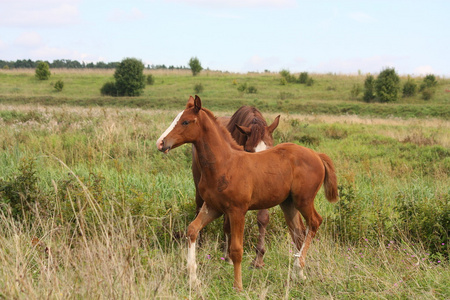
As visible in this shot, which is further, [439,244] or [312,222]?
[439,244]

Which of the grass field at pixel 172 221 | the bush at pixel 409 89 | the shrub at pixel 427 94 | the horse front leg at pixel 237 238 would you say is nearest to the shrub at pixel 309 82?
the bush at pixel 409 89

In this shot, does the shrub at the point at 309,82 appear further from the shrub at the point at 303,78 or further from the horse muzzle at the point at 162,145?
the horse muzzle at the point at 162,145

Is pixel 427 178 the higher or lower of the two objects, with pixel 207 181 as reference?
lower

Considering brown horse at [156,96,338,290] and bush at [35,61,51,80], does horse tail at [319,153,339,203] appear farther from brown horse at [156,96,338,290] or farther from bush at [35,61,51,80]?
bush at [35,61,51,80]

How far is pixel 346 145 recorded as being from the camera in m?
14.1

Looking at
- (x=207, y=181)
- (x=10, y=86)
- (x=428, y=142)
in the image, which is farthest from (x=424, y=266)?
(x=10, y=86)

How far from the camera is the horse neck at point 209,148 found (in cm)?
407

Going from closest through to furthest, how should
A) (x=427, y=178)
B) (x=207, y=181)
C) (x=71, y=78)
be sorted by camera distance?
(x=207, y=181) → (x=427, y=178) → (x=71, y=78)

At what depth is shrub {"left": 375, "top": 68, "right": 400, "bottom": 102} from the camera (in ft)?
121

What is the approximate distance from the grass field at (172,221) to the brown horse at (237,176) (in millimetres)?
402

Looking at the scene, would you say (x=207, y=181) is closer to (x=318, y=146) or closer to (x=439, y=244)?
(x=439, y=244)

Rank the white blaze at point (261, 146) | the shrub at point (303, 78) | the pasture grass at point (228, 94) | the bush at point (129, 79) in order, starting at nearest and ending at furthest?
the white blaze at point (261, 146)
the pasture grass at point (228, 94)
the bush at point (129, 79)
the shrub at point (303, 78)

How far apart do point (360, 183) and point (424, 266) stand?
4709mm

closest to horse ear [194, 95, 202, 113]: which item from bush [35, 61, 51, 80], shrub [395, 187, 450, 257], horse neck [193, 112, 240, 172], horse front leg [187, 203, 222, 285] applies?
horse neck [193, 112, 240, 172]
